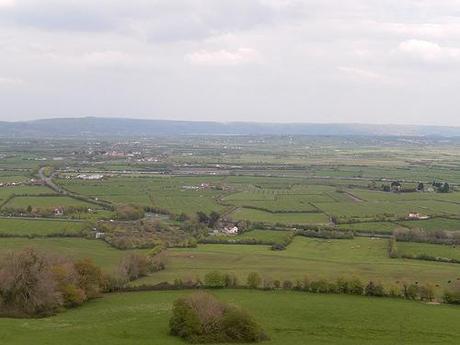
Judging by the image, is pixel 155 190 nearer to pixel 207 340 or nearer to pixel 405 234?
pixel 405 234

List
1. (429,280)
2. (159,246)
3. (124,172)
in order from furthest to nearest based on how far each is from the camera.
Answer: (124,172), (159,246), (429,280)

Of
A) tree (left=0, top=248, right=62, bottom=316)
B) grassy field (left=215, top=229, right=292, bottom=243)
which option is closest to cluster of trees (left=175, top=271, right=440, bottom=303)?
tree (left=0, top=248, right=62, bottom=316)

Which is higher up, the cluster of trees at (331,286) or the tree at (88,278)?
the tree at (88,278)

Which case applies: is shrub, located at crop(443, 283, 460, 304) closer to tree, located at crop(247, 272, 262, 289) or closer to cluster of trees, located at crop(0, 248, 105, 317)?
tree, located at crop(247, 272, 262, 289)

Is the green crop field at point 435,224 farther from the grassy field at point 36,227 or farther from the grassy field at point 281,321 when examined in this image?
the grassy field at point 36,227

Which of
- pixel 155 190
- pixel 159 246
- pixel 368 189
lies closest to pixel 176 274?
pixel 159 246

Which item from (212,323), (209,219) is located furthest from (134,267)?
(209,219)

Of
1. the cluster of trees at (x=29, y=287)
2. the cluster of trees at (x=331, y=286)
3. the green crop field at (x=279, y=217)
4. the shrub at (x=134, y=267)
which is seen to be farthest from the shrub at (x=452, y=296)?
the green crop field at (x=279, y=217)
